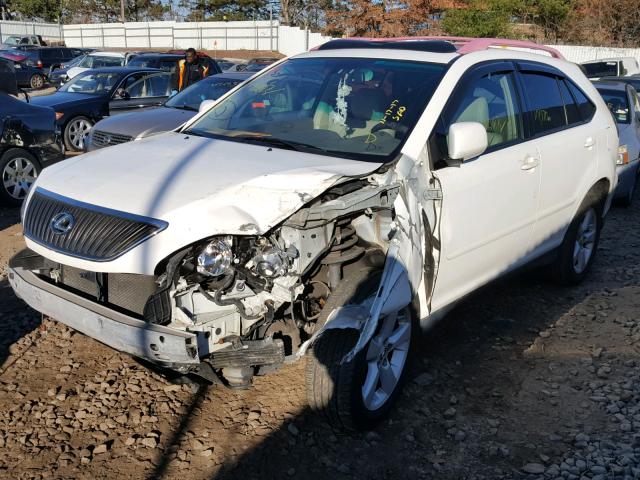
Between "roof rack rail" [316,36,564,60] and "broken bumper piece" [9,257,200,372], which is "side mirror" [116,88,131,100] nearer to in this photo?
"roof rack rail" [316,36,564,60]

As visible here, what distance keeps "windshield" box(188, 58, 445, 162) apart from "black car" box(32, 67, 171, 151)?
773cm

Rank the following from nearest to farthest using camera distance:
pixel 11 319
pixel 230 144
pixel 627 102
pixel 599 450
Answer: pixel 599 450 < pixel 230 144 < pixel 11 319 < pixel 627 102

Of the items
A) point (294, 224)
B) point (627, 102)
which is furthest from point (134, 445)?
point (627, 102)

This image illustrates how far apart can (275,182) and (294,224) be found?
0.78ft

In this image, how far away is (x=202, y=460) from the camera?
10.6 ft

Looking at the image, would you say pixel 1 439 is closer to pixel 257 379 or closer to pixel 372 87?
pixel 257 379

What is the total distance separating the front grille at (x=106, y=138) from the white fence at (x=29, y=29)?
41.7 meters

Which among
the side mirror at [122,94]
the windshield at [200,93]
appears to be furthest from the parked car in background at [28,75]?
the windshield at [200,93]

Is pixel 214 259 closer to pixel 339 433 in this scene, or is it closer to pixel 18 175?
pixel 339 433

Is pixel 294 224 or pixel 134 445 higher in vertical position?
pixel 294 224

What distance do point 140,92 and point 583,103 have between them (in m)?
8.91

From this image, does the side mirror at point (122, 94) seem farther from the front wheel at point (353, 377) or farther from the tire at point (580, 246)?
the front wheel at point (353, 377)

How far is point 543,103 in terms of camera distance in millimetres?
4852

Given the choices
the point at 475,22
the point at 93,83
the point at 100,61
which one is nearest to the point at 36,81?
the point at 100,61
